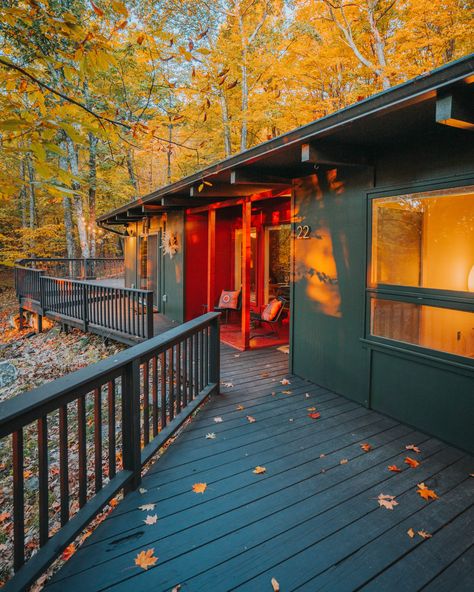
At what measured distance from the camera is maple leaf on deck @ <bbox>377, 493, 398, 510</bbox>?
233 centimetres

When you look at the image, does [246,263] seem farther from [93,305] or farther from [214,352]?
[93,305]

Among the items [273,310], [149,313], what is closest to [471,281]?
[273,310]

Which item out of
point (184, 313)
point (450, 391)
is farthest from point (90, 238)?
point (450, 391)

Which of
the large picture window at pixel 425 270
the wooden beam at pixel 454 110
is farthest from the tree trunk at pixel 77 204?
the wooden beam at pixel 454 110

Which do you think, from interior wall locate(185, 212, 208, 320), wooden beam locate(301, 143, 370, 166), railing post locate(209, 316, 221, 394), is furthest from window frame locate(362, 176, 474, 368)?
Result: interior wall locate(185, 212, 208, 320)

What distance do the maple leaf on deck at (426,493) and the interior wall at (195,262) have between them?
615 cm

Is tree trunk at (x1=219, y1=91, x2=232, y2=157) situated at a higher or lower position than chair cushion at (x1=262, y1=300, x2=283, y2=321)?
higher

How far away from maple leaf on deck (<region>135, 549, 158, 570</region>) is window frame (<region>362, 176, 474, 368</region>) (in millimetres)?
2658

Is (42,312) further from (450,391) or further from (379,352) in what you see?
(450,391)

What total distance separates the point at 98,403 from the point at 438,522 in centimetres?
215

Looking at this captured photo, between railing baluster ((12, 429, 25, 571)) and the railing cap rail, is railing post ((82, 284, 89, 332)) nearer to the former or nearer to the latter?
the railing cap rail

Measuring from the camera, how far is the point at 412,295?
3371 mm

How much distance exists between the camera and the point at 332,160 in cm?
346

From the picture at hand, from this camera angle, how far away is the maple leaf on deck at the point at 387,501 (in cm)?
233
